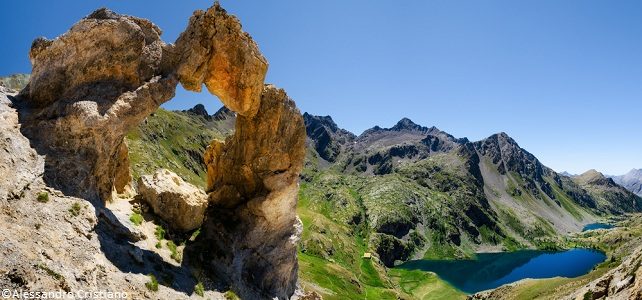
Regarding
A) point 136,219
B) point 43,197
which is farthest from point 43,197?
point 136,219

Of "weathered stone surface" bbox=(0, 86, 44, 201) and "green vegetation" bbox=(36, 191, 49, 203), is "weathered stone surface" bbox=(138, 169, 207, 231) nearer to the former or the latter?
"weathered stone surface" bbox=(0, 86, 44, 201)

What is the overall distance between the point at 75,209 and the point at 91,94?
1075 centimetres

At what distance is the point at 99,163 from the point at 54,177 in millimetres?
5204

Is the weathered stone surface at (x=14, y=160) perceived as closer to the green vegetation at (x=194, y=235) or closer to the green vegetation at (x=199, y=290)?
the green vegetation at (x=199, y=290)

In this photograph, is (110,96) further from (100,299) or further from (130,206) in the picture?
(100,299)

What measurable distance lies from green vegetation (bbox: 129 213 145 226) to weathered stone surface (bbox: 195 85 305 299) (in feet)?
27.1

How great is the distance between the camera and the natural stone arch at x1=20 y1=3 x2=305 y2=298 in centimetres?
3195

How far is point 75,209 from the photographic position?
27953mm

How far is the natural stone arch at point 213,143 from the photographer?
32.0m

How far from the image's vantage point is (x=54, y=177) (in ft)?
94.1

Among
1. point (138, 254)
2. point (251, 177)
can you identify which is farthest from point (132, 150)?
point (138, 254)

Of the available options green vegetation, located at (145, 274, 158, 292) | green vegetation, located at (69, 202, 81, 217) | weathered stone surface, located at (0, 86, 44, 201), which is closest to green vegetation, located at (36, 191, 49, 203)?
weathered stone surface, located at (0, 86, 44, 201)

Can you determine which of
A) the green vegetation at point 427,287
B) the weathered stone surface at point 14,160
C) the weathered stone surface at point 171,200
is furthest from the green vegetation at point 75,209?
the green vegetation at point 427,287

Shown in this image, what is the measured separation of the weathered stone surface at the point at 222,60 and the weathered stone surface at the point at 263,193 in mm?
4002
